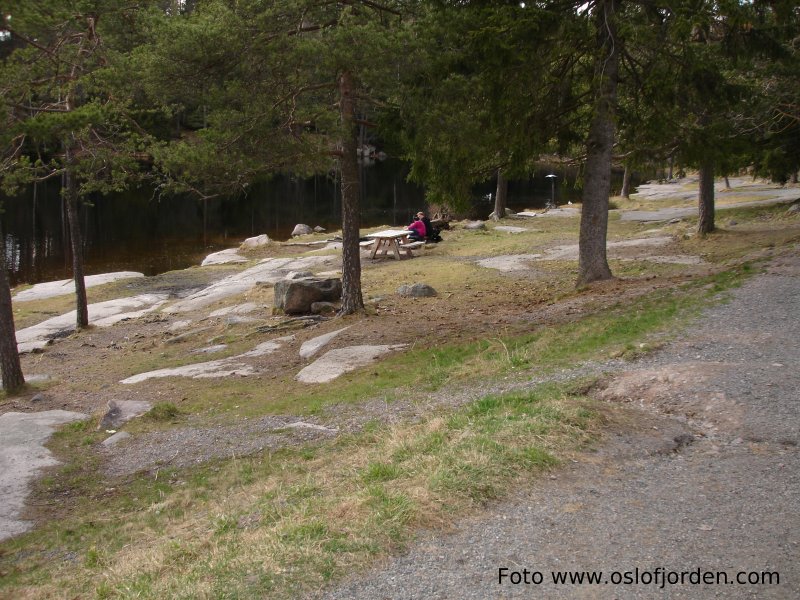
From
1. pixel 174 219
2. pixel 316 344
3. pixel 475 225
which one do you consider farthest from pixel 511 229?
pixel 174 219

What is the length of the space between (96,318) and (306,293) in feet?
23.8

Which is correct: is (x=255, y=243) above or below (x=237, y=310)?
above

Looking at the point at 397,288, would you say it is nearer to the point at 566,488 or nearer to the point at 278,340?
the point at 278,340

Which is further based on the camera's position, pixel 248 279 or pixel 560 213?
pixel 560 213

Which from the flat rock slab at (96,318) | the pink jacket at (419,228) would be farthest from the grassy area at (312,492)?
the pink jacket at (419,228)

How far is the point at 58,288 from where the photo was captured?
25.9 metres

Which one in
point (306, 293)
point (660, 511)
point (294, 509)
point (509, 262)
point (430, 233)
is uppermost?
point (430, 233)

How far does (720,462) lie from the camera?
620 centimetres

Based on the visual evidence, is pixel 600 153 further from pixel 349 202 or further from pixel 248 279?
pixel 248 279

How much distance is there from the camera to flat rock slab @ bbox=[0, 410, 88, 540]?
862 cm

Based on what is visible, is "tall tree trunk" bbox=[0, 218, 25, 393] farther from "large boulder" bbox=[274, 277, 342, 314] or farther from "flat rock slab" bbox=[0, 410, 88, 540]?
"large boulder" bbox=[274, 277, 342, 314]

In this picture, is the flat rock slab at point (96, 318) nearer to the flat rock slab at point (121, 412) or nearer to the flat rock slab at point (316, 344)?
the flat rock slab at point (121, 412)

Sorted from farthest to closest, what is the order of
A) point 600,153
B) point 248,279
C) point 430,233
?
point 430,233 → point 248,279 → point 600,153

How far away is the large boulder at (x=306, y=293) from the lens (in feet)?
57.2
